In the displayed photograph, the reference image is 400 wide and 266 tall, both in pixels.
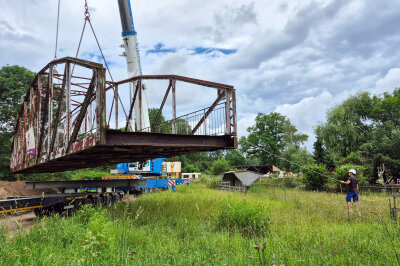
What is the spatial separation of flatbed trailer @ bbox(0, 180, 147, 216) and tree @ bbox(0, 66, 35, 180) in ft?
61.2

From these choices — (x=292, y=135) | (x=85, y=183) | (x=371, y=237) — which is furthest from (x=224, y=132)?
(x=292, y=135)

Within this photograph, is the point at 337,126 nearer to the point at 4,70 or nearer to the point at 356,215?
the point at 356,215

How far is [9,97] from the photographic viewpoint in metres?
27.5

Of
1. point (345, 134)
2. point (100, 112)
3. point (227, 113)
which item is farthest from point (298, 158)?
point (100, 112)

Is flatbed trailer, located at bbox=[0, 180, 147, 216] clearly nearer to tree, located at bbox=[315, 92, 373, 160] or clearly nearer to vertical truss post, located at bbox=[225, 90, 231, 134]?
vertical truss post, located at bbox=[225, 90, 231, 134]

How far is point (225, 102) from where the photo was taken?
8.91 m

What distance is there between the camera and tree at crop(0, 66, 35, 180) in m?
25.9

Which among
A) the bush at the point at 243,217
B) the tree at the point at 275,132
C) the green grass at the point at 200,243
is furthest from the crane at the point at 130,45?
the tree at the point at 275,132

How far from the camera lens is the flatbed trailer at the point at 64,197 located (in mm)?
8528

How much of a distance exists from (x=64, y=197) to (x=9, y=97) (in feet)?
78.2

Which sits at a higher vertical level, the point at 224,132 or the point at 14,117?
the point at 14,117

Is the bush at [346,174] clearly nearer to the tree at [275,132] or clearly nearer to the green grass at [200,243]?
the green grass at [200,243]

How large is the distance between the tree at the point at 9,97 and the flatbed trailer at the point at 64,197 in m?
18.6

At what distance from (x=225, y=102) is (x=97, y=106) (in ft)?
13.4
